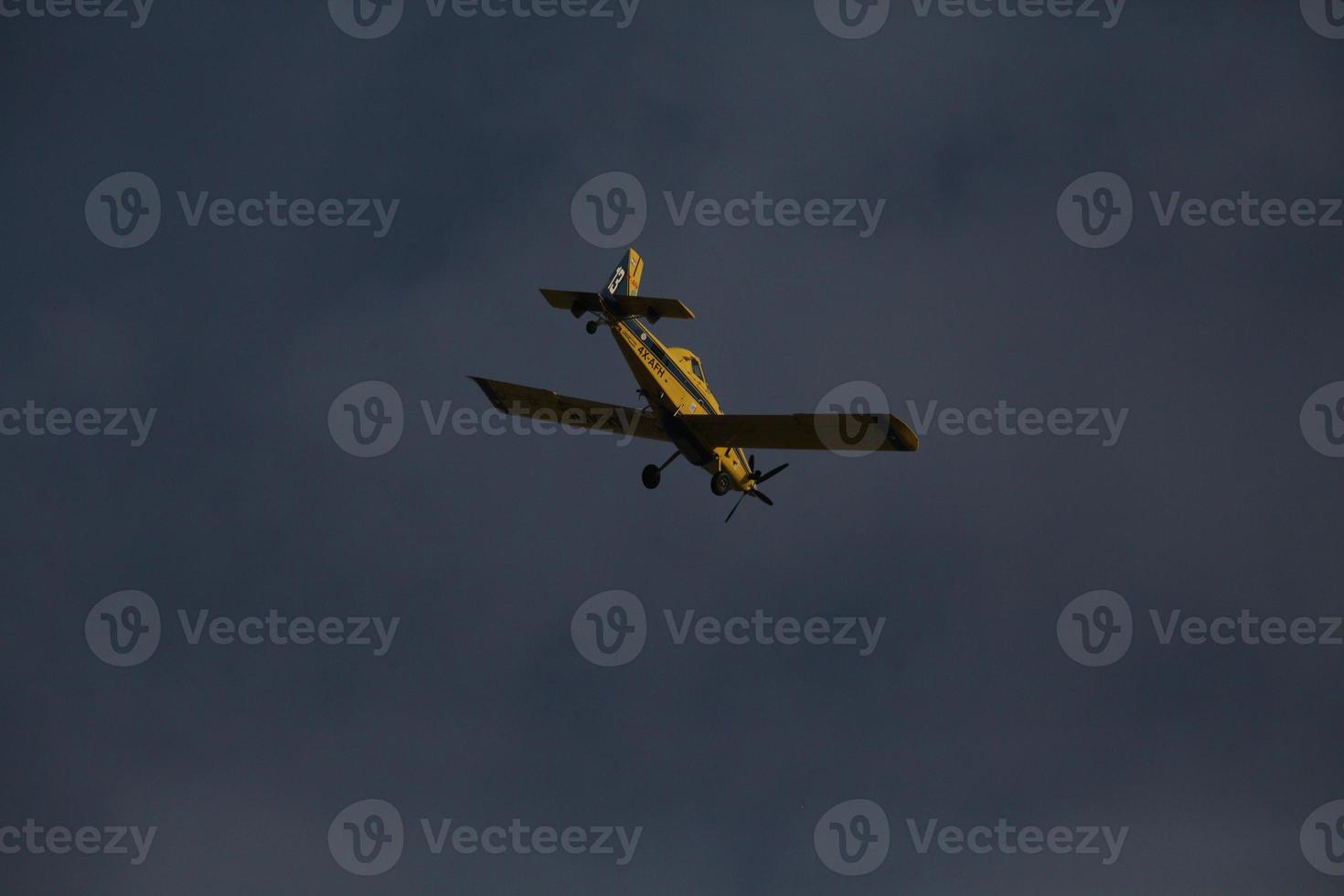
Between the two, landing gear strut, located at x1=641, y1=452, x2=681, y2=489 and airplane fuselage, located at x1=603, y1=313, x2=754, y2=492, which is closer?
airplane fuselage, located at x1=603, y1=313, x2=754, y2=492

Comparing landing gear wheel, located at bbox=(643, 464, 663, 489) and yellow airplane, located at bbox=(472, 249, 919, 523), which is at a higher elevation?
yellow airplane, located at bbox=(472, 249, 919, 523)

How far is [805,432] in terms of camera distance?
40156mm

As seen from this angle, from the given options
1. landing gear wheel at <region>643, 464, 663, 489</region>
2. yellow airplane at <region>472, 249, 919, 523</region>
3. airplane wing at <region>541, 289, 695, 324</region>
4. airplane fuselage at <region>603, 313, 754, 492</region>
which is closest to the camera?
airplane wing at <region>541, 289, 695, 324</region>

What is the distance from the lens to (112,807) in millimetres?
57719

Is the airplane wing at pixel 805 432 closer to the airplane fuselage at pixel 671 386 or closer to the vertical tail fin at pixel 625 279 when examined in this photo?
the airplane fuselage at pixel 671 386

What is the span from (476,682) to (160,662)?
1321 cm

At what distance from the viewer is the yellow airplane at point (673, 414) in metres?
38.4

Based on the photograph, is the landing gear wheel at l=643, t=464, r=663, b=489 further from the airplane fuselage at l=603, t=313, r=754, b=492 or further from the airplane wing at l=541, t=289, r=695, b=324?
→ the airplane wing at l=541, t=289, r=695, b=324

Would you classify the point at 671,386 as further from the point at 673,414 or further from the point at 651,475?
the point at 651,475

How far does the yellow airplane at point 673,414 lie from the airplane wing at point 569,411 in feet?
0.09

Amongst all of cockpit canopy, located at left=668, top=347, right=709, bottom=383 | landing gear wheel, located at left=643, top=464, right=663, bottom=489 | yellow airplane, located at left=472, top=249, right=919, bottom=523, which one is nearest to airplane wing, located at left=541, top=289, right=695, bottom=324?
yellow airplane, located at left=472, top=249, right=919, bottom=523

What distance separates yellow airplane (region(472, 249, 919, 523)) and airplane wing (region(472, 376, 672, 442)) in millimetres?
26

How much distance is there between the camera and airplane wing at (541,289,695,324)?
Result: 37.2 metres

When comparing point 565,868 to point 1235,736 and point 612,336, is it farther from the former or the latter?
point 1235,736
